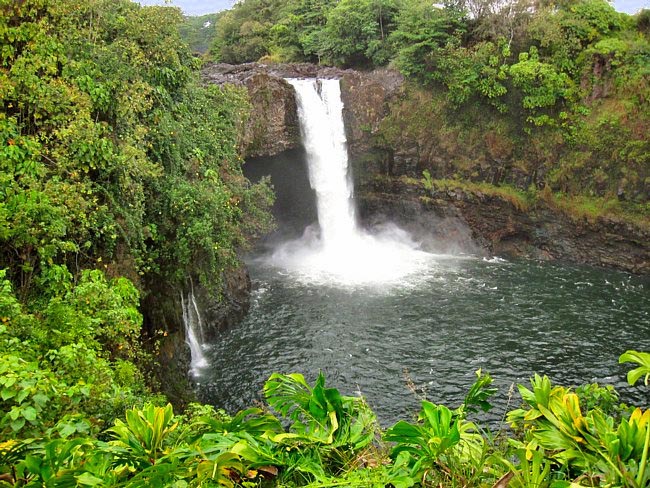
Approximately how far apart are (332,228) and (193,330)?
11896 mm

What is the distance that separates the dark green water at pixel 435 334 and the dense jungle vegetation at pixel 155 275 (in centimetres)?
205

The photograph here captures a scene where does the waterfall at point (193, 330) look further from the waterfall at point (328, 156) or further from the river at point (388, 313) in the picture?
the waterfall at point (328, 156)

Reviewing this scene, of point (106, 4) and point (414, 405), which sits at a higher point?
point (106, 4)

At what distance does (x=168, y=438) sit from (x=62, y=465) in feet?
2.83

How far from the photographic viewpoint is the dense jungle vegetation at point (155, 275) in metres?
3.37

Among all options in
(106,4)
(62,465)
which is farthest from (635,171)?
(62,465)

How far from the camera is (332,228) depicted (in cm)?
2533

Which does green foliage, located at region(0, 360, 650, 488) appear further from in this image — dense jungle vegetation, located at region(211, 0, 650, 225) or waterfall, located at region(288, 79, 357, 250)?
dense jungle vegetation, located at region(211, 0, 650, 225)

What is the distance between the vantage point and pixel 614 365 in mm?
13609

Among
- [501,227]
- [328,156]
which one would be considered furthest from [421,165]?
[501,227]

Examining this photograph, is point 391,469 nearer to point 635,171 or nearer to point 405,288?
point 405,288

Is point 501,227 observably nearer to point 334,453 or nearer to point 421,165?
point 421,165

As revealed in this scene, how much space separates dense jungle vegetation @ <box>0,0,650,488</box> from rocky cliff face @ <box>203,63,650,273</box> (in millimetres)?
2422

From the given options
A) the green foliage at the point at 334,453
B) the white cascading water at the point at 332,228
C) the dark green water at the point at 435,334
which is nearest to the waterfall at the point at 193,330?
the dark green water at the point at 435,334
